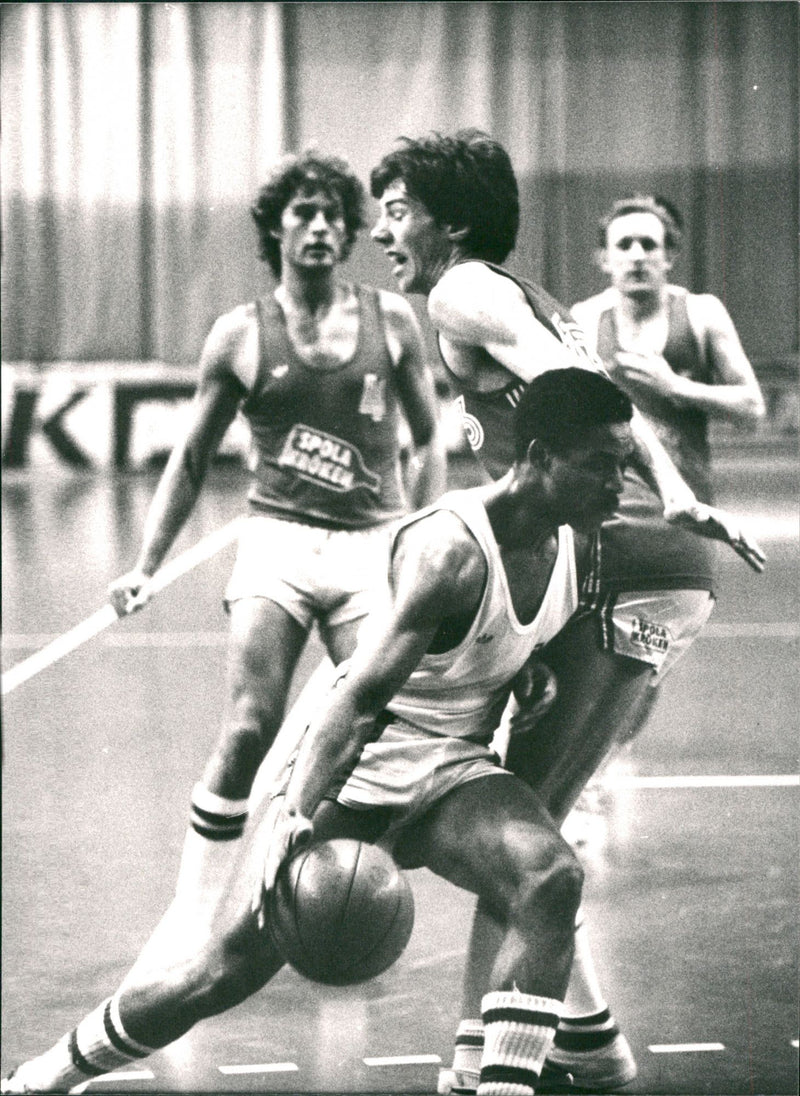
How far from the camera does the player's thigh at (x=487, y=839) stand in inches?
92.6

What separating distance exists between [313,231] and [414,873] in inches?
42.9

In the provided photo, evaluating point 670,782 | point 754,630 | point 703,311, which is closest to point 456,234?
point 703,311

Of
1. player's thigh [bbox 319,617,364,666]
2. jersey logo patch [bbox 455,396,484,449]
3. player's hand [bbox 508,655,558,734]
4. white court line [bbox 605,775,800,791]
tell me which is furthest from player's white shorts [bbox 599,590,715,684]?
white court line [bbox 605,775,800,791]

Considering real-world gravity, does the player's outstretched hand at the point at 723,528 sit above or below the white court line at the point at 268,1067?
above

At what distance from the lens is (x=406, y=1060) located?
114 inches

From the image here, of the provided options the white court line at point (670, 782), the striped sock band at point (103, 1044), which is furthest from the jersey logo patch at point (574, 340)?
the white court line at point (670, 782)

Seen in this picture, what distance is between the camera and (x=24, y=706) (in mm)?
4547

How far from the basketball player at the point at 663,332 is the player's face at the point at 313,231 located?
37 centimetres

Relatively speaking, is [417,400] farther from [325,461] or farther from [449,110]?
[449,110]

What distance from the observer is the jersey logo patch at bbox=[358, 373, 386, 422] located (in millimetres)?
2914

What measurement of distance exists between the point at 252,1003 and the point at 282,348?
1.05m

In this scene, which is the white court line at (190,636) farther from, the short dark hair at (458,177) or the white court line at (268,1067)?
the white court line at (268,1067)

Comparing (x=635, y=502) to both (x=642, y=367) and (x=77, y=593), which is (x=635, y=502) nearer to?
(x=642, y=367)

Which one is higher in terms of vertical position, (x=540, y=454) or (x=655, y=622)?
(x=540, y=454)
